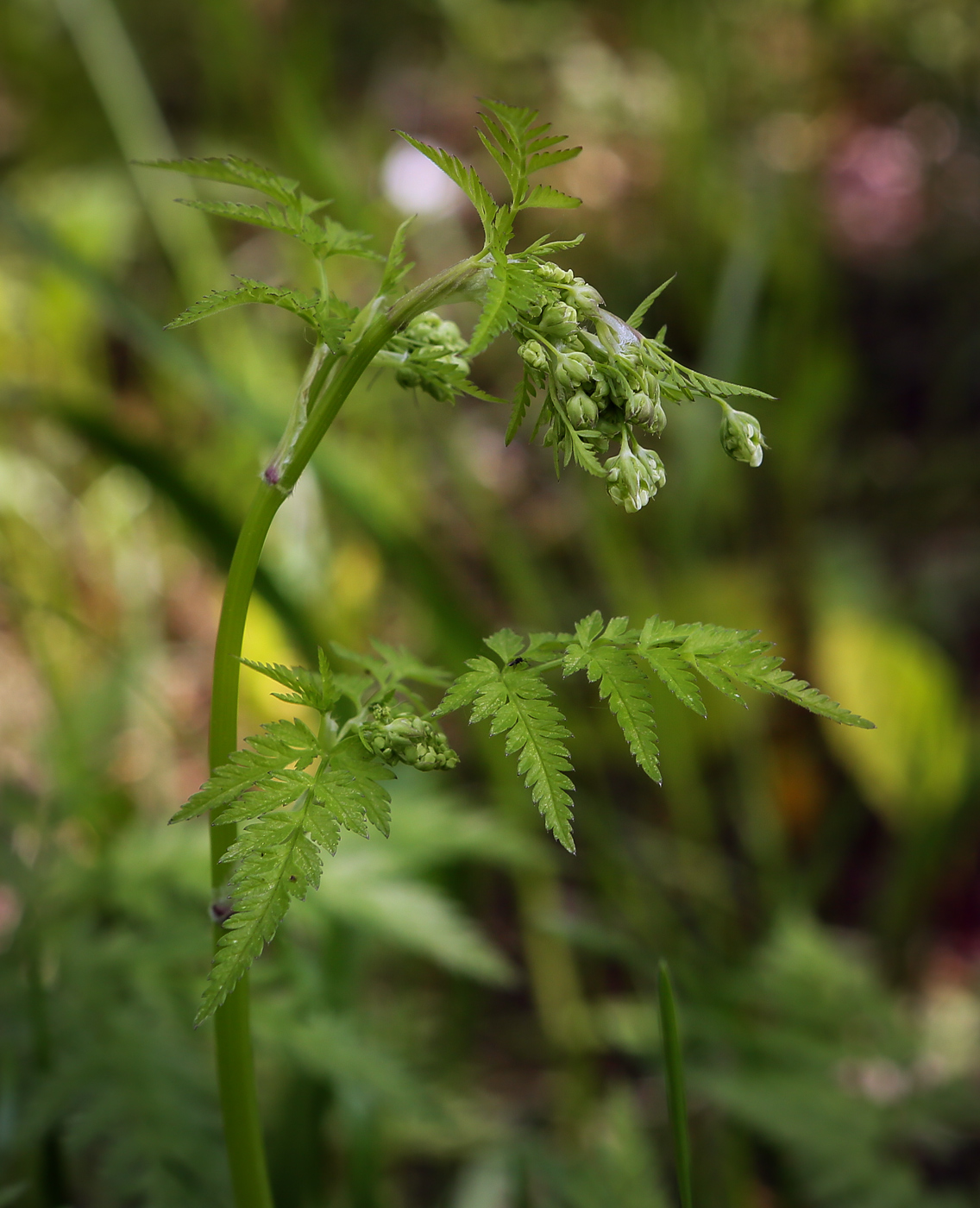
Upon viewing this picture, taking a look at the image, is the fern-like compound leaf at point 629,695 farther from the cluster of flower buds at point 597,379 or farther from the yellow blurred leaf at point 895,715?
the yellow blurred leaf at point 895,715

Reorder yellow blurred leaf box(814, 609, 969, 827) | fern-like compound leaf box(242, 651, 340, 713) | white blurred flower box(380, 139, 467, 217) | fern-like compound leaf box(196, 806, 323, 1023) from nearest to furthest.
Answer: fern-like compound leaf box(196, 806, 323, 1023) < fern-like compound leaf box(242, 651, 340, 713) < yellow blurred leaf box(814, 609, 969, 827) < white blurred flower box(380, 139, 467, 217)

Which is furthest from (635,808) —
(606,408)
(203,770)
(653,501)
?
(606,408)

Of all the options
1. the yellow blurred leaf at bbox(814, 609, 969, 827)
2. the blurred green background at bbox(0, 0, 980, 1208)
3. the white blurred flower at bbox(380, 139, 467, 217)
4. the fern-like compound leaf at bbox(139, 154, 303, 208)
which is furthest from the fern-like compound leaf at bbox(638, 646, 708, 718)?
the white blurred flower at bbox(380, 139, 467, 217)

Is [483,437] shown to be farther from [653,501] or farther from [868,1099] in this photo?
[868,1099]

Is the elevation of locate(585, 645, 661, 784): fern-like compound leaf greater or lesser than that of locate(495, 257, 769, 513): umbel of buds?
lesser

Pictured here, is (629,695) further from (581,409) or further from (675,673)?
(581,409)

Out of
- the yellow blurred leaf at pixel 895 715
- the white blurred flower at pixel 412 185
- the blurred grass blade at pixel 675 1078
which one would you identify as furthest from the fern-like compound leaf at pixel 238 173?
the white blurred flower at pixel 412 185

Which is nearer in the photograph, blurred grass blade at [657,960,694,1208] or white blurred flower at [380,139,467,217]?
blurred grass blade at [657,960,694,1208]

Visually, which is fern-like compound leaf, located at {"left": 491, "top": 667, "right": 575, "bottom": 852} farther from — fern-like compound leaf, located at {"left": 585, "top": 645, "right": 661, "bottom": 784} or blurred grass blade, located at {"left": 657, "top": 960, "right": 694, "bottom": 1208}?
blurred grass blade, located at {"left": 657, "top": 960, "right": 694, "bottom": 1208}
